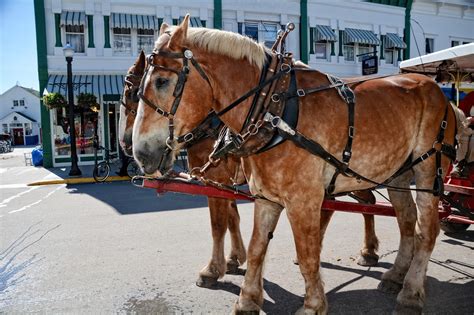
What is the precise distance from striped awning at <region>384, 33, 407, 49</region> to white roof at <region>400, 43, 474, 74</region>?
58.3ft

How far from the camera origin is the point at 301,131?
9.58 ft

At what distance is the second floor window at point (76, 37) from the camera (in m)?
17.6

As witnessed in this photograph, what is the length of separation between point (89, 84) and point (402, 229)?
51.0ft

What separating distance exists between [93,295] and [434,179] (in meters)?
3.45

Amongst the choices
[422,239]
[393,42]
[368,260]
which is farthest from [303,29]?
[422,239]

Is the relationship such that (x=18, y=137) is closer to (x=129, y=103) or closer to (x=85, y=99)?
(x=85, y=99)

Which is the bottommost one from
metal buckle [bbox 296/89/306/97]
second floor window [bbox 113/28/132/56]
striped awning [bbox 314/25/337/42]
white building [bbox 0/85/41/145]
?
white building [bbox 0/85/41/145]

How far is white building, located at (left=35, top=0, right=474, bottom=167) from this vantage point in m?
17.3

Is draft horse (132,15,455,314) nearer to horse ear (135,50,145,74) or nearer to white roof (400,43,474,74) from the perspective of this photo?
white roof (400,43,474,74)

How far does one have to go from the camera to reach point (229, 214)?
4754mm

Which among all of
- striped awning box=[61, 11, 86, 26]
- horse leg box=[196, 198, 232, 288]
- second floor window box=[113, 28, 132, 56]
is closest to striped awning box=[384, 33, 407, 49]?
second floor window box=[113, 28, 132, 56]

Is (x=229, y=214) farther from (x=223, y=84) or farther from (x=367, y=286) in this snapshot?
(x=223, y=84)

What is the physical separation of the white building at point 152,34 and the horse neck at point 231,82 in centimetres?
1498

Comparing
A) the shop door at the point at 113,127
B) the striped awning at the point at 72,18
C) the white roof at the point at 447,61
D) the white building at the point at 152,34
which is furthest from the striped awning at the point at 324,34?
the white roof at the point at 447,61
